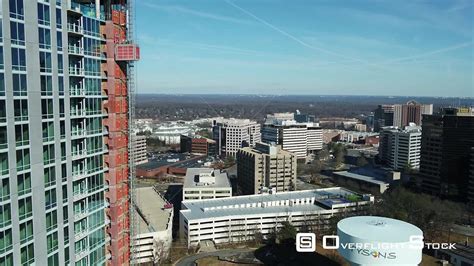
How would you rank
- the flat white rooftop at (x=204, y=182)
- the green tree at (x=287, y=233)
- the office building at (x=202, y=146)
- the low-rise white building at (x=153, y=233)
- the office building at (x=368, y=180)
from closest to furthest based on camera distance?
the low-rise white building at (x=153, y=233)
the green tree at (x=287, y=233)
the flat white rooftop at (x=204, y=182)
the office building at (x=368, y=180)
the office building at (x=202, y=146)

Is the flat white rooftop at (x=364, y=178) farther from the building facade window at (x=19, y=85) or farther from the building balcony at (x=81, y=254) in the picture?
the building facade window at (x=19, y=85)

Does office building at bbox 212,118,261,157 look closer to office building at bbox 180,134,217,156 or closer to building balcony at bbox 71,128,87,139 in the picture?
office building at bbox 180,134,217,156

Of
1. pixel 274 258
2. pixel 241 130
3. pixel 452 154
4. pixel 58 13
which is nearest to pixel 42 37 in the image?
pixel 58 13

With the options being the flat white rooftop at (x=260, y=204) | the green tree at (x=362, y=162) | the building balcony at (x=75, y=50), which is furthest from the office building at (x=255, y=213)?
the green tree at (x=362, y=162)

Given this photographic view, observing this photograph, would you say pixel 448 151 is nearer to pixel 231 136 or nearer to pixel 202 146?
pixel 231 136

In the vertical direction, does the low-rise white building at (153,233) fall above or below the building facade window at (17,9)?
below

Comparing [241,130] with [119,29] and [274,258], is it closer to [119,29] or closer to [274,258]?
[274,258]

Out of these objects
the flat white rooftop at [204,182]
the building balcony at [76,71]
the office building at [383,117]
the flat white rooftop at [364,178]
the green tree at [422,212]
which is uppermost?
the building balcony at [76,71]
